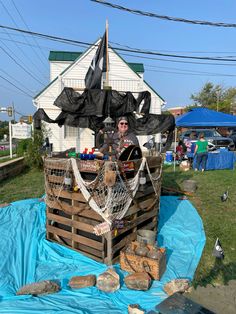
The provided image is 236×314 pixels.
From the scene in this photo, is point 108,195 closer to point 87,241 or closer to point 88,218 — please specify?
point 88,218

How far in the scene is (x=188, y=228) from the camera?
17.2ft

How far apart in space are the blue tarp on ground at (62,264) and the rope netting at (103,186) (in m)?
0.84

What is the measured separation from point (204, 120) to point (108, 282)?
10831 mm

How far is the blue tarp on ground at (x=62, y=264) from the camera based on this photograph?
9.62 ft

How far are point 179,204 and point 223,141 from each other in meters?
11.9

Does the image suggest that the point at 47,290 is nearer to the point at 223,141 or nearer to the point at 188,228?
the point at 188,228

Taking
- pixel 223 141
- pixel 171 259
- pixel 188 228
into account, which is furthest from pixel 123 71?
Answer: pixel 171 259

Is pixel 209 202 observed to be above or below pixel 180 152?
below

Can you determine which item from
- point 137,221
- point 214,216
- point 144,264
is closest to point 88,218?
point 137,221

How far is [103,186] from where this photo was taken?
365cm

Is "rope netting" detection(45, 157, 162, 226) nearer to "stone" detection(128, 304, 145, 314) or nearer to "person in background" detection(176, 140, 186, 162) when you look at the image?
"stone" detection(128, 304, 145, 314)

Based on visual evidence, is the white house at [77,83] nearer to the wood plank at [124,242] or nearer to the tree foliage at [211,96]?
the wood plank at [124,242]

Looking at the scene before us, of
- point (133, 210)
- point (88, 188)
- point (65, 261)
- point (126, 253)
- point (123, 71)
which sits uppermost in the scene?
point (123, 71)

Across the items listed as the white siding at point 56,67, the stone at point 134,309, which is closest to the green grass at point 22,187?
the stone at point 134,309
